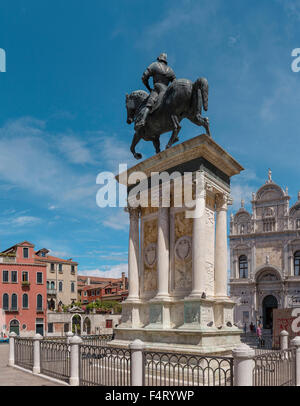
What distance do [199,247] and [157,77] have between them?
589 cm

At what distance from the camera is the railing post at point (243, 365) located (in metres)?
6.45

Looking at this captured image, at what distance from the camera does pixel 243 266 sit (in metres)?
44.6

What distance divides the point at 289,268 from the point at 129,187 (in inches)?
1277

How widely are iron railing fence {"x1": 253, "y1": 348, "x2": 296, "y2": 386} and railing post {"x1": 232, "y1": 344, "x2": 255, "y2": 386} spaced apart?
2.10 ft

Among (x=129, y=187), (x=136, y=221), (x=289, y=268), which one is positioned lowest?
(x=289, y=268)

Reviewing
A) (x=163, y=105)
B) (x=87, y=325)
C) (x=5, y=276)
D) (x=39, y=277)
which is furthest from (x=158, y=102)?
(x=39, y=277)

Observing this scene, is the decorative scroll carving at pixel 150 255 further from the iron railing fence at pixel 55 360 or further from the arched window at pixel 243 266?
the arched window at pixel 243 266

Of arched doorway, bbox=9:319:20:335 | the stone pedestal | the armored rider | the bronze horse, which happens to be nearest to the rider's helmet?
the armored rider

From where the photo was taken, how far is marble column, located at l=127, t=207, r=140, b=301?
39.3ft

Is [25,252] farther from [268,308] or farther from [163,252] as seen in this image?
[163,252]
